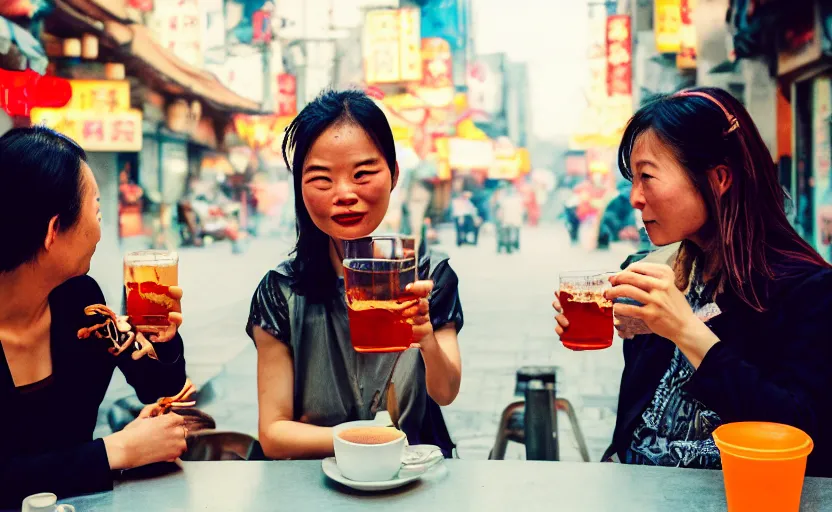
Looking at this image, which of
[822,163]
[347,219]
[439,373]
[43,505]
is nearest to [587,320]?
[439,373]

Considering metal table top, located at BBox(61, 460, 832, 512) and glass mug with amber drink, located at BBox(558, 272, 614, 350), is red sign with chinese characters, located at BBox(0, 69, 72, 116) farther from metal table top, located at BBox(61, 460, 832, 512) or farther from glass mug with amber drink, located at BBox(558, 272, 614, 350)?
glass mug with amber drink, located at BBox(558, 272, 614, 350)

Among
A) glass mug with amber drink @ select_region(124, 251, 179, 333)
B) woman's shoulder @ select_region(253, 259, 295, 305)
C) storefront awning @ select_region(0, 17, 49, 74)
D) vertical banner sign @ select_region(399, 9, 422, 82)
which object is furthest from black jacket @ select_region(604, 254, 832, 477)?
vertical banner sign @ select_region(399, 9, 422, 82)

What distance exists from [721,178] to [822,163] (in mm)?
3178

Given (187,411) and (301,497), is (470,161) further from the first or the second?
(301,497)

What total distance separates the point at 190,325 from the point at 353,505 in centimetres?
436

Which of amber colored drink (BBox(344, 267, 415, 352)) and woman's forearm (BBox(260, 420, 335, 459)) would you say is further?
woman's forearm (BBox(260, 420, 335, 459))

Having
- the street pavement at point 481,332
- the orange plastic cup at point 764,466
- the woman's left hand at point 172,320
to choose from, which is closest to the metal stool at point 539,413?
the street pavement at point 481,332

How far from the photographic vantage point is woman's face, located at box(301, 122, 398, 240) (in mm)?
1622

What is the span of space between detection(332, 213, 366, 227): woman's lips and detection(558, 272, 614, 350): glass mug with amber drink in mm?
492

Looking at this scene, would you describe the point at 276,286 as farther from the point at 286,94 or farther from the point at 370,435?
the point at 286,94

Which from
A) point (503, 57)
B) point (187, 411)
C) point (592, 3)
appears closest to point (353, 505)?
point (187, 411)

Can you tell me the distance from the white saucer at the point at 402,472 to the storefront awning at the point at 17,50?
2.86 meters

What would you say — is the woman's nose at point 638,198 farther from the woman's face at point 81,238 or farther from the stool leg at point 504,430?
the stool leg at point 504,430

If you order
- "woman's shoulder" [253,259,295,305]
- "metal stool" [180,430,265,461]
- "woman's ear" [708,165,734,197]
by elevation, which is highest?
"woman's ear" [708,165,734,197]
